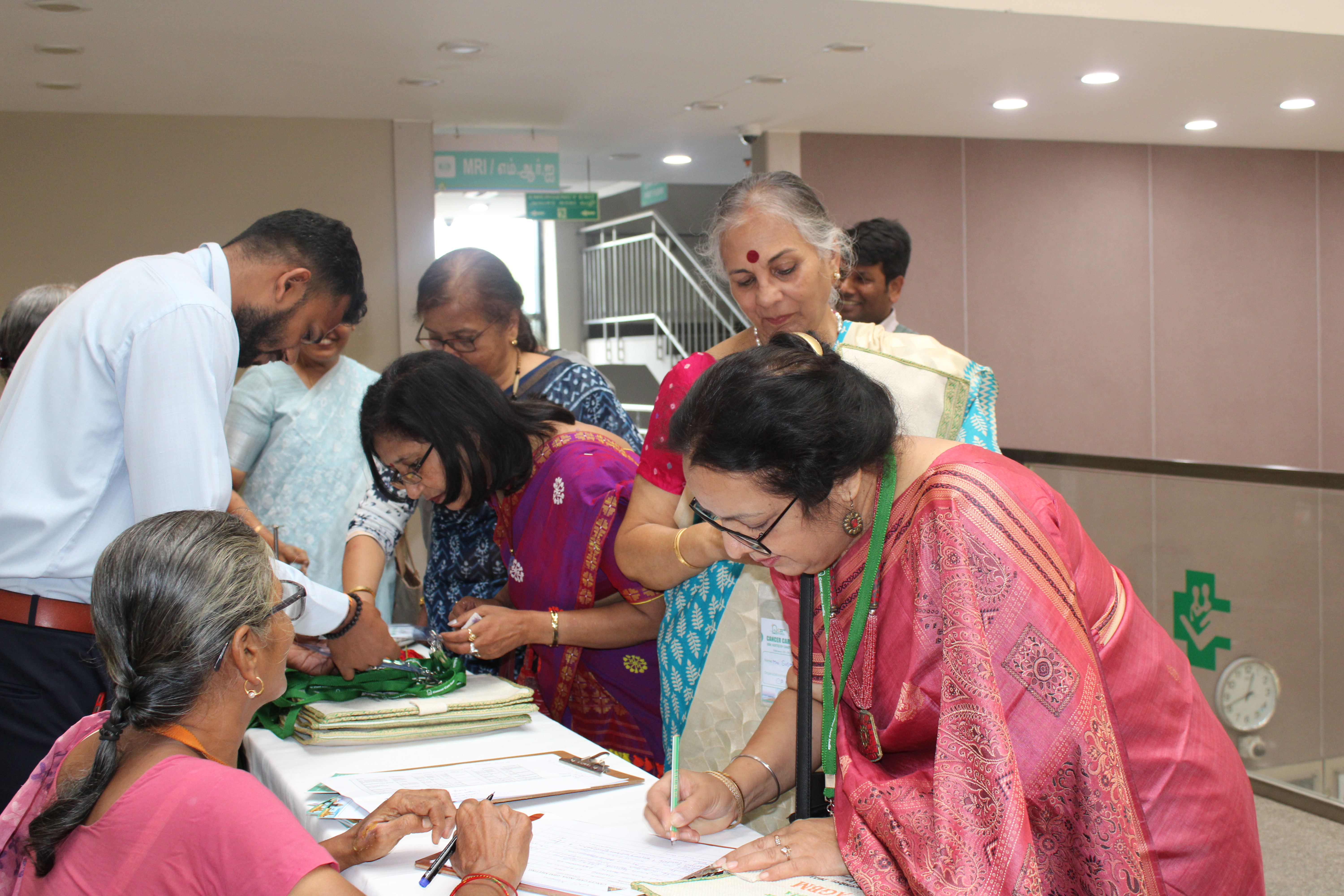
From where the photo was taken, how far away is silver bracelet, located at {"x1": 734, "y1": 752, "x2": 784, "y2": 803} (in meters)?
1.49

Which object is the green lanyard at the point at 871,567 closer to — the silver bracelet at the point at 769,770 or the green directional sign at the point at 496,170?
the silver bracelet at the point at 769,770

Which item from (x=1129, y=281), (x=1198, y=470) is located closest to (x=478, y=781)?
(x=1198, y=470)

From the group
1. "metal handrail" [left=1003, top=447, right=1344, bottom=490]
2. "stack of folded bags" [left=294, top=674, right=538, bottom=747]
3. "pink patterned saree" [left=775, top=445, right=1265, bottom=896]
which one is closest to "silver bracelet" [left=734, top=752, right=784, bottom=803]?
"pink patterned saree" [left=775, top=445, right=1265, bottom=896]

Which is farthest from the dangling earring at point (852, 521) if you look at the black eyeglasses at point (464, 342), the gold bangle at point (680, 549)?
the black eyeglasses at point (464, 342)

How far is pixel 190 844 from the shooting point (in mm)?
1121

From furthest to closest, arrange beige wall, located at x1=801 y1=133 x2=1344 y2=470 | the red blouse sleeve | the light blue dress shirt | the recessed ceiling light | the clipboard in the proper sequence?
beige wall, located at x1=801 y1=133 x2=1344 y2=470 → the recessed ceiling light → the red blouse sleeve → the light blue dress shirt → the clipboard

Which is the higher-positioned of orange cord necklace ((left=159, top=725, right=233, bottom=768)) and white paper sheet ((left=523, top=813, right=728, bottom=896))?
orange cord necklace ((left=159, top=725, right=233, bottom=768))

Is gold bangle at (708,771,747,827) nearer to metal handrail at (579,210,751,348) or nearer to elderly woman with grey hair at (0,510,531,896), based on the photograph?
elderly woman with grey hair at (0,510,531,896)

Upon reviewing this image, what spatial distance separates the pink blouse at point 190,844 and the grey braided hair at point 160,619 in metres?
0.07

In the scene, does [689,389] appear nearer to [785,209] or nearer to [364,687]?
[785,209]

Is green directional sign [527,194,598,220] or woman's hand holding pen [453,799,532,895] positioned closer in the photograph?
woman's hand holding pen [453,799,532,895]

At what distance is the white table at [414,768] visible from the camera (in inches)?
53.2

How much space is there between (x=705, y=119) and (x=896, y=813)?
20.9 ft

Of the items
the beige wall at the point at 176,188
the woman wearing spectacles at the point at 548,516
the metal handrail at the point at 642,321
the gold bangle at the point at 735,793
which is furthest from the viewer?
the metal handrail at the point at 642,321
